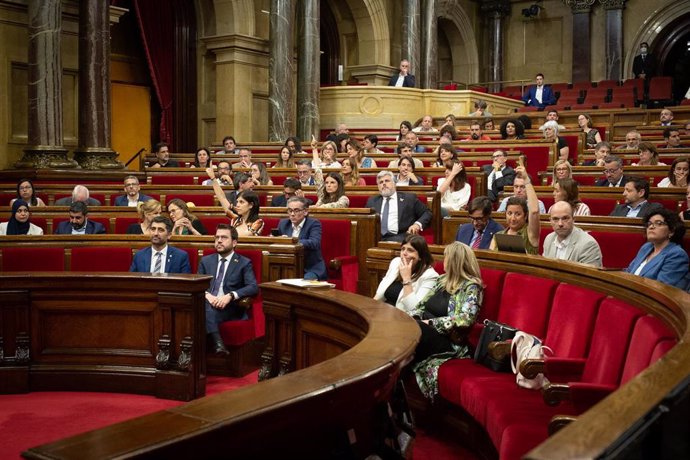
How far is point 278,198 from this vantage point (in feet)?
23.7

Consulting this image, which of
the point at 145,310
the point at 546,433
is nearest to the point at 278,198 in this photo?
the point at 145,310

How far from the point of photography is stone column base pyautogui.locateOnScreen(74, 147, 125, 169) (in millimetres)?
9617

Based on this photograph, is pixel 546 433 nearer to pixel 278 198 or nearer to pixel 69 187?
pixel 278 198

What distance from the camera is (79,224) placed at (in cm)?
616

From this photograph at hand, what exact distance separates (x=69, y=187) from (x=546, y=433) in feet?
22.0

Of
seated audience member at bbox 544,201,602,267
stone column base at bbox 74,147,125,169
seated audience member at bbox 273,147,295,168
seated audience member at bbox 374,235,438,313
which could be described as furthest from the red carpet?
stone column base at bbox 74,147,125,169

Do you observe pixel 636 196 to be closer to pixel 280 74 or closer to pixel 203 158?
pixel 203 158

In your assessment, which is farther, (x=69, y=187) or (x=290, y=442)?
(x=69, y=187)

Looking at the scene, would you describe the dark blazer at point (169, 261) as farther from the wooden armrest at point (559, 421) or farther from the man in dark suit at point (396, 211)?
the wooden armrest at point (559, 421)

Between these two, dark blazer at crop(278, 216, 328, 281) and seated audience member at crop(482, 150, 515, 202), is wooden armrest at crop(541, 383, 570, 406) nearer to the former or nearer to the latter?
dark blazer at crop(278, 216, 328, 281)

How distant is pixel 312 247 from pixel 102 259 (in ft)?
4.50

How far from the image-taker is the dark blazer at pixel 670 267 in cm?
387

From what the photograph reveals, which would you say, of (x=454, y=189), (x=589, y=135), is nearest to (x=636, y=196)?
(x=454, y=189)

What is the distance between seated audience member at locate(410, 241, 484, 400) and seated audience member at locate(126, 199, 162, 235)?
2626mm
